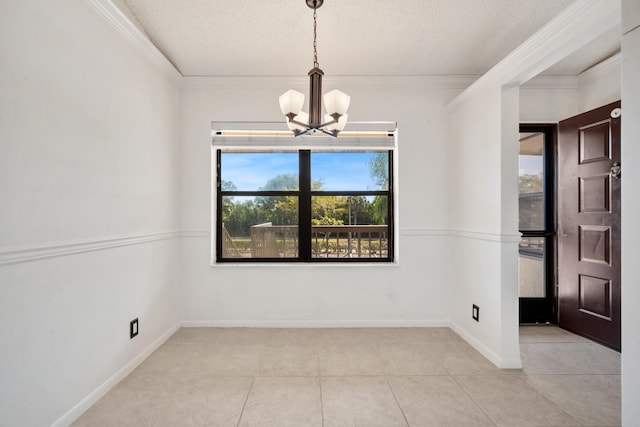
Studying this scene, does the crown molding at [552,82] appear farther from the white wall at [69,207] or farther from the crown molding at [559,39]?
the white wall at [69,207]

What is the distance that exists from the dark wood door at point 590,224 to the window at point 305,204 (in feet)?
5.35

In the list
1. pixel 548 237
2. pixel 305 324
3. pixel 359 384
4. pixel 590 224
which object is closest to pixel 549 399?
pixel 359 384

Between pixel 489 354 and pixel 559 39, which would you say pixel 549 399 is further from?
pixel 559 39

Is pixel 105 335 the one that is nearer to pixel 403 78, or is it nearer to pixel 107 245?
pixel 107 245

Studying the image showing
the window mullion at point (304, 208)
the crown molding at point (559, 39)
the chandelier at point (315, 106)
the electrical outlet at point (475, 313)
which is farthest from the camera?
the window mullion at point (304, 208)

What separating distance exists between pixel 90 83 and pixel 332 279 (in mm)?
2454

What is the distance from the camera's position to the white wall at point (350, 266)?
3121 mm

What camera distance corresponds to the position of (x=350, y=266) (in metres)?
3.16

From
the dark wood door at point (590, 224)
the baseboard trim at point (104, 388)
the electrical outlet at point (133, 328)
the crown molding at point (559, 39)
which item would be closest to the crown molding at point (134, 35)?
the electrical outlet at point (133, 328)

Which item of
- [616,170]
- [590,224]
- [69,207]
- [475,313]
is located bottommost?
[475,313]

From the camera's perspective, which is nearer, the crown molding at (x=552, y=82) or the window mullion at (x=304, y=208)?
the crown molding at (x=552, y=82)

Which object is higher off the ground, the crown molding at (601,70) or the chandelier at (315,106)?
the crown molding at (601,70)

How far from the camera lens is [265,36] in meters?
2.44

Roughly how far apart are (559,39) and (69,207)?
2.95 meters
